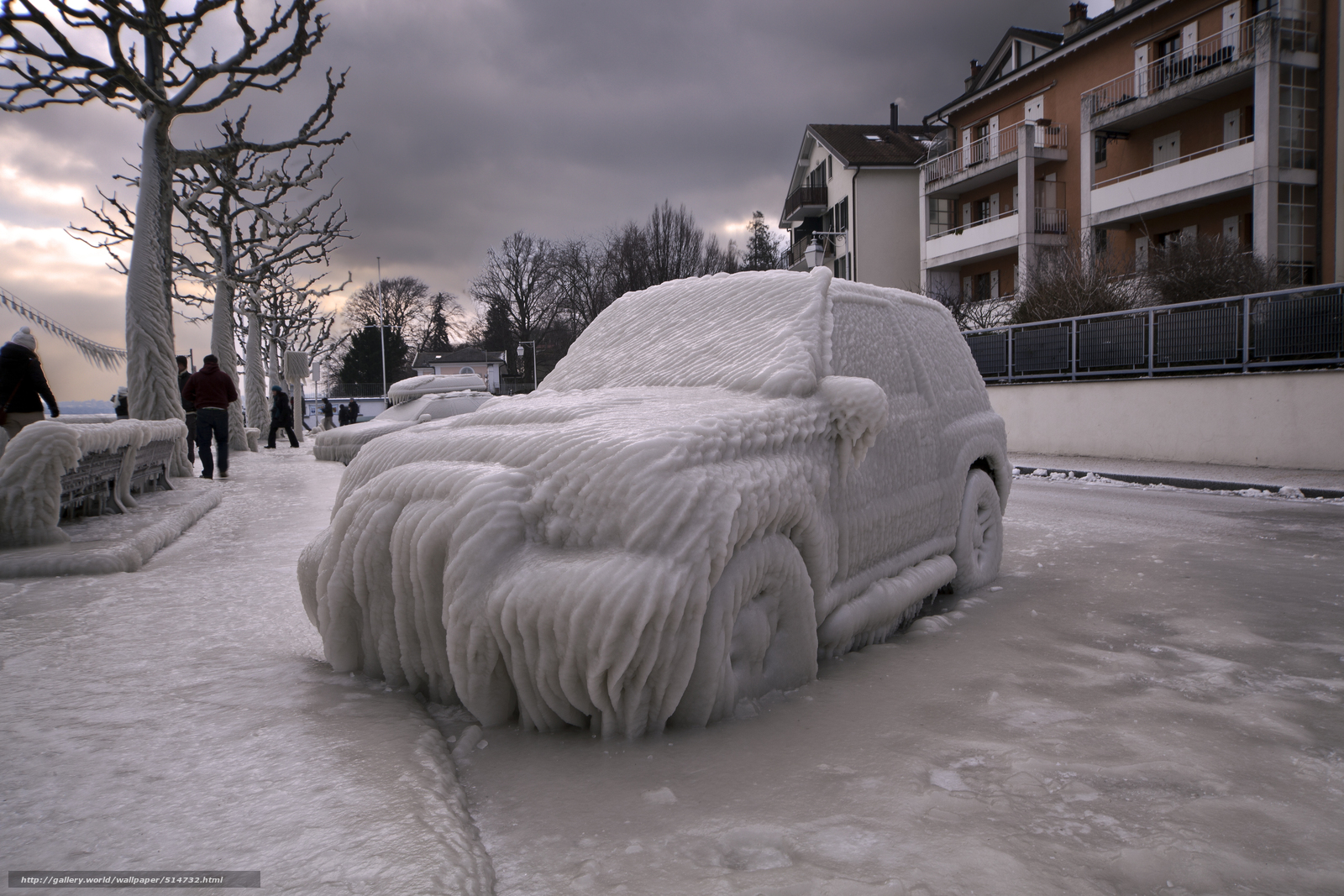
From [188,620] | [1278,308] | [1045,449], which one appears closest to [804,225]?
[1045,449]

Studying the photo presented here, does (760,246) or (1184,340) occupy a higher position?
(760,246)

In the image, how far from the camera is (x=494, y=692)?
7.75 ft

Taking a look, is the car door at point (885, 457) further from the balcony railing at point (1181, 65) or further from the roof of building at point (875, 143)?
the roof of building at point (875, 143)

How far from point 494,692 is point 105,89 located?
45.3 ft

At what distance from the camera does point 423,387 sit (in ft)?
53.5

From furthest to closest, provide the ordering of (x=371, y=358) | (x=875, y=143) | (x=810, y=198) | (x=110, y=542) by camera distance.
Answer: (x=371, y=358) < (x=810, y=198) < (x=875, y=143) < (x=110, y=542)

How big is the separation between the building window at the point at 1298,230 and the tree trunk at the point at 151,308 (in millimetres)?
22278

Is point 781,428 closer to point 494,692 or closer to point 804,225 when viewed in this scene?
point 494,692

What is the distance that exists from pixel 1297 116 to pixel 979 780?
2300 centimetres

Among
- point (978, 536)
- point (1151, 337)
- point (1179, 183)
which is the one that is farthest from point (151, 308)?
point (1179, 183)

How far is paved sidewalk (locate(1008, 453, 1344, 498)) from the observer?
8.75 metres

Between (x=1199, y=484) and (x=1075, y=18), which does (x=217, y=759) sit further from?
(x=1075, y=18)

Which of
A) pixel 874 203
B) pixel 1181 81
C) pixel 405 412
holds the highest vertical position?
pixel 874 203

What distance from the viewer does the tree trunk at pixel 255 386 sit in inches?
1024
